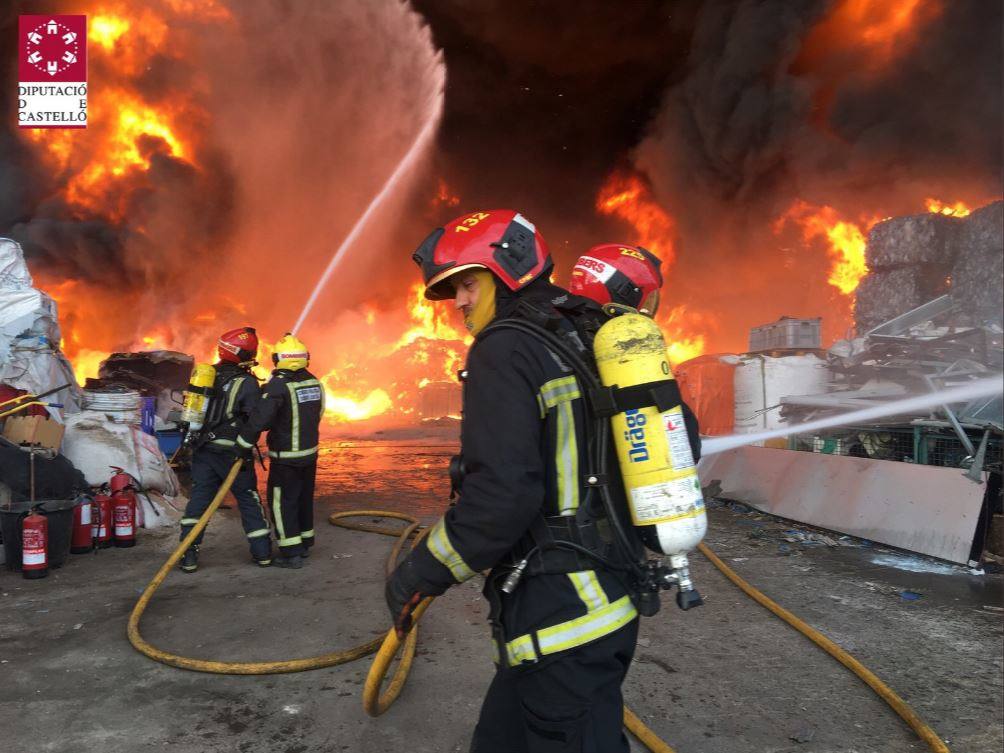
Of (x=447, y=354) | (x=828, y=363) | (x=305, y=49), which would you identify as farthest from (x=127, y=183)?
(x=828, y=363)

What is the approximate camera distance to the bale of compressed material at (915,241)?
11.1 metres

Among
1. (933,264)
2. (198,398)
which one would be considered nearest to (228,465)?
(198,398)

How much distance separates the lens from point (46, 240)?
17469 millimetres

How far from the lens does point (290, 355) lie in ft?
17.7

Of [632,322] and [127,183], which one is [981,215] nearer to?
[632,322]

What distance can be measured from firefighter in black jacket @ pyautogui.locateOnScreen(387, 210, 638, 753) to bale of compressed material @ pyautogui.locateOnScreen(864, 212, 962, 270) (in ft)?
39.4

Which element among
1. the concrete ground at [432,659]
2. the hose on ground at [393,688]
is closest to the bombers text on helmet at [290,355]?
the concrete ground at [432,659]

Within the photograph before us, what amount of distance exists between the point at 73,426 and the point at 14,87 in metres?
16.0

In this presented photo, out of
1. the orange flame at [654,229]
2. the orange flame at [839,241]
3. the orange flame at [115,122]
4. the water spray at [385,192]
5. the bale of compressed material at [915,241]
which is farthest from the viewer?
the water spray at [385,192]

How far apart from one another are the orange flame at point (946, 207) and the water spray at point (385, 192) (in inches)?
638

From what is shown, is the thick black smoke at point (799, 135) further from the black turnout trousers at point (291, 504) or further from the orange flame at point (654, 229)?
the black turnout trousers at point (291, 504)

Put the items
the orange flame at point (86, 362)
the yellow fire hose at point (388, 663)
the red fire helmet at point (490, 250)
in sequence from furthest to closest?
the orange flame at point (86, 362) < the yellow fire hose at point (388, 663) < the red fire helmet at point (490, 250)

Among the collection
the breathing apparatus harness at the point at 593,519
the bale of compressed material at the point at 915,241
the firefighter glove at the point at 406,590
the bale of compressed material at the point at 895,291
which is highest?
the bale of compressed material at the point at 915,241

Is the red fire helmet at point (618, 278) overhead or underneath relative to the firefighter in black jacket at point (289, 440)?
overhead
